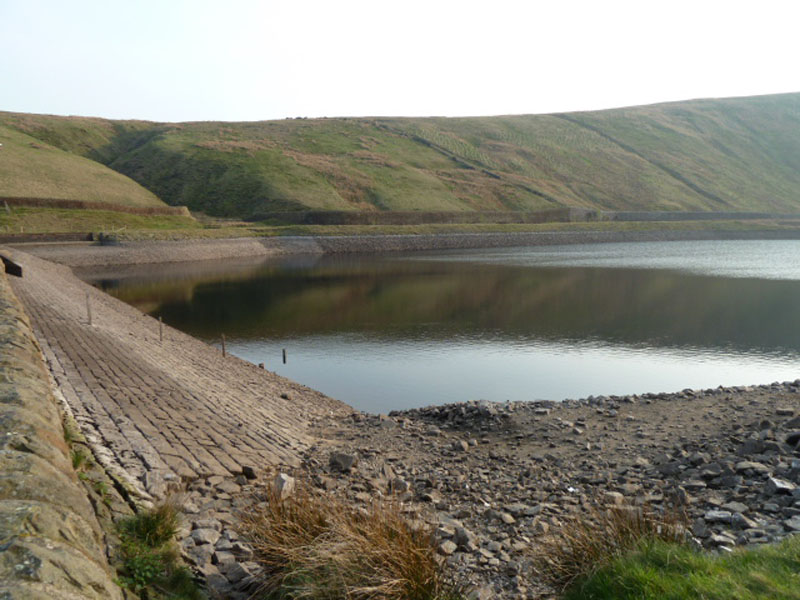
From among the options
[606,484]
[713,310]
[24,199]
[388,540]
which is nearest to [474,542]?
[388,540]

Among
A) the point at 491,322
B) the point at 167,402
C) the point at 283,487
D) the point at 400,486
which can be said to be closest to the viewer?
the point at 283,487

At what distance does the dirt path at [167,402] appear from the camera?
9.91 metres

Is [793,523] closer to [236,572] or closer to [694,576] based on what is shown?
[694,576]

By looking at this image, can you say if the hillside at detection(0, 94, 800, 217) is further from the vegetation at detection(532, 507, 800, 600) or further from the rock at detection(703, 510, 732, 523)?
the rock at detection(703, 510, 732, 523)

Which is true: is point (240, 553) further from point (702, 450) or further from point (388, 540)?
point (702, 450)

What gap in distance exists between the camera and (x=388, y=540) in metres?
6.32

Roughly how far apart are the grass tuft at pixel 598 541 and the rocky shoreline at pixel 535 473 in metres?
0.23

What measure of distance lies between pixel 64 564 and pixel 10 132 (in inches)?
5347

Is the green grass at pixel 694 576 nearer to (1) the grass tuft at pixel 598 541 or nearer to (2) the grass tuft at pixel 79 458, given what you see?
(1) the grass tuft at pixel 598 541

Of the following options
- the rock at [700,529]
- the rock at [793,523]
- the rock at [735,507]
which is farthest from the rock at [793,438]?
the rock at [700,529]

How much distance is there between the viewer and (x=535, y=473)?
35.8 feet

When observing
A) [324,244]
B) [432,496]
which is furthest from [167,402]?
[324,244]

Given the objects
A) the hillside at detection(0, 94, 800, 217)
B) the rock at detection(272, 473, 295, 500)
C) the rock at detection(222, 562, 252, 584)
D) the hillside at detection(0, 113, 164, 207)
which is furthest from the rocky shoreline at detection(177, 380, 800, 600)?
Answer: the hillside at detection(0, 94, 800, 217)

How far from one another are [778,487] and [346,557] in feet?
21.5
